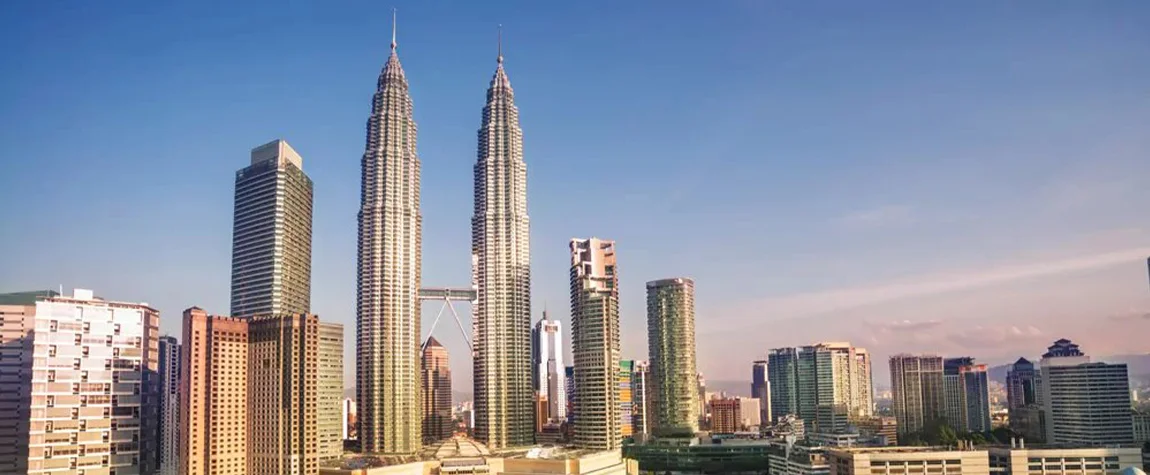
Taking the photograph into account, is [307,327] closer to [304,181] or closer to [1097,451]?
[304,181]

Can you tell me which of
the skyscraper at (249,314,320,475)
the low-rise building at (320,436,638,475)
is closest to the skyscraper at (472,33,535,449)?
the low-rise building at (320,436,638,475)

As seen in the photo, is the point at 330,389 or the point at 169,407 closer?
the point at 169,407

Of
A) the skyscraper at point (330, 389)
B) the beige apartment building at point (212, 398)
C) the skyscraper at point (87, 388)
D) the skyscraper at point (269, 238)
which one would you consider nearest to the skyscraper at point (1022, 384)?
the skyscraper at point (330, 389)

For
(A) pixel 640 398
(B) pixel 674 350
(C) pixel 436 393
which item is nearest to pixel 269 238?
(C) pixel 436 393

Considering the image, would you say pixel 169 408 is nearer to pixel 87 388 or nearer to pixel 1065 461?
pixel 87 388

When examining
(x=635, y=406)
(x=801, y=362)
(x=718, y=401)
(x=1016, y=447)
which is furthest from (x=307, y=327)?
(x=801, y=362)

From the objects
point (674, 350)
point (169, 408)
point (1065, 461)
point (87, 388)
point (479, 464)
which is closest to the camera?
point (87, 388)

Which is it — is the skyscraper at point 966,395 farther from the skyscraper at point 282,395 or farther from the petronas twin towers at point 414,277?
the skyscraper at point 282,395
